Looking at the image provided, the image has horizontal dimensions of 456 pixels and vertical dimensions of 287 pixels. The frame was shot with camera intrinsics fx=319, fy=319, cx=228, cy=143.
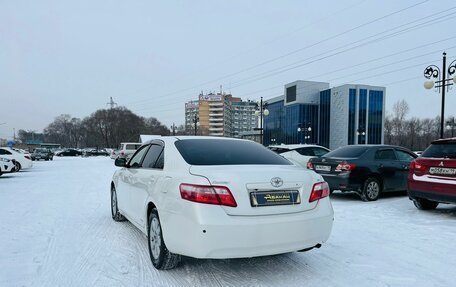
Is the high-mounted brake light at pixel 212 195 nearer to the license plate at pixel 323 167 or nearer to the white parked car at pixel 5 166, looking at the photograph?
the license plate at pixel 323 167

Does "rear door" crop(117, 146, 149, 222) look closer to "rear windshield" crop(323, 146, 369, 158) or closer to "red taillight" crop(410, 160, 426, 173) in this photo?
"red taillight" crop(410, 160, 426, 173)

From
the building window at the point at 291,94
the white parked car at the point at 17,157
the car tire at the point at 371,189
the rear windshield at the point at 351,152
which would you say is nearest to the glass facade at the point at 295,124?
the building window at the point at 291,94

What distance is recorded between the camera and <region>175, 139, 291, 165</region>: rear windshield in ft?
11.9

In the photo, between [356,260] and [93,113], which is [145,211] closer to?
[356,260]

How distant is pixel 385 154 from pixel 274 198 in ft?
21.8

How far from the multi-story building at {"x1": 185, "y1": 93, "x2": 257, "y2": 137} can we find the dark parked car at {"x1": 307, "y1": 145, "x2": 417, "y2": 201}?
12626cm

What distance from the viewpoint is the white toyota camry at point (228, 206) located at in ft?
9.84

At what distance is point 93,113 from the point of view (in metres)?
96.2

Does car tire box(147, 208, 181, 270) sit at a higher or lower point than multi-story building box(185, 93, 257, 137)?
lower

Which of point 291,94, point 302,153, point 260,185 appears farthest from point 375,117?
point 260,185

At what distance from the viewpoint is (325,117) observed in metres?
80.7

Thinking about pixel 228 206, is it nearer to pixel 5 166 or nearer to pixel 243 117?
pixel 5 166

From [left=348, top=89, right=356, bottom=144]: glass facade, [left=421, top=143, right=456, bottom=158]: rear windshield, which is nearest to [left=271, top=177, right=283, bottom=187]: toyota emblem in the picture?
[left=421, top=143, right=456, bottom=158]: rear windshield

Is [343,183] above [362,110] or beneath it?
beneath
